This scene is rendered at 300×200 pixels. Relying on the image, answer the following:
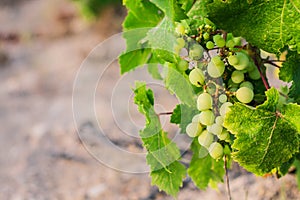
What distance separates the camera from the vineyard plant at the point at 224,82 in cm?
78

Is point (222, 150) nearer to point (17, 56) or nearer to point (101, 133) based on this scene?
point (101, 133)

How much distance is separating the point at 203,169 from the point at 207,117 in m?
0.26

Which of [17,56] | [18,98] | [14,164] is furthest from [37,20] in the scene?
[14,164]

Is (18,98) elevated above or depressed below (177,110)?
below

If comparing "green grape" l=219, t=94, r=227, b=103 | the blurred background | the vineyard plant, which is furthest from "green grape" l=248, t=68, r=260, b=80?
the blurred background

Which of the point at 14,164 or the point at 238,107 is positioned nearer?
the point at 238,107

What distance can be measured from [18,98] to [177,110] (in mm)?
2670

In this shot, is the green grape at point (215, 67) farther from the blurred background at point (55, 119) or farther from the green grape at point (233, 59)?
the blurred background at point (55, 119)

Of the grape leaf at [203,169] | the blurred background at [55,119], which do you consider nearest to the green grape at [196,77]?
the grape leaf at [203,169]

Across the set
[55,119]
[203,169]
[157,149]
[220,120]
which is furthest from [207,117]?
[55,119]

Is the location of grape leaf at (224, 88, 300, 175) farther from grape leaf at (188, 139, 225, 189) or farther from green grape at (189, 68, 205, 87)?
grape leaf at (188, 139, 225, 189)

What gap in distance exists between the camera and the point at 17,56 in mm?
4457

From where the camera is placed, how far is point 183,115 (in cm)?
94

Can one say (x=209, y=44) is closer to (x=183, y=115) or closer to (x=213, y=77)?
(x=213, y=77)
